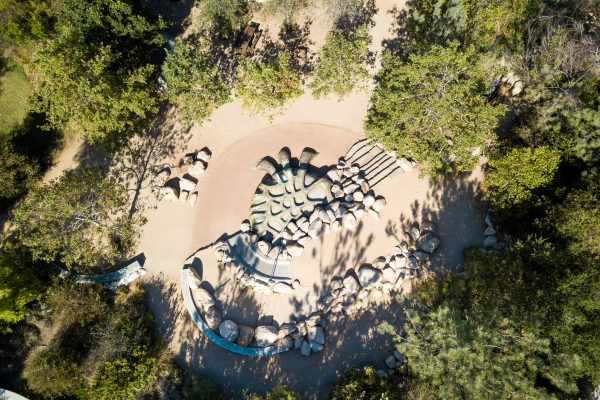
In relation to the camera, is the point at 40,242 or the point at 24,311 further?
the point at 24,311

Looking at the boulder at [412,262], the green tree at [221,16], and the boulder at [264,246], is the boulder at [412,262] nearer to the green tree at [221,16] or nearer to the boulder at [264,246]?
the boulder at [264,246]

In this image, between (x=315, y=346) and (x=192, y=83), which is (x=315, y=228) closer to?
(x=315, y=346)

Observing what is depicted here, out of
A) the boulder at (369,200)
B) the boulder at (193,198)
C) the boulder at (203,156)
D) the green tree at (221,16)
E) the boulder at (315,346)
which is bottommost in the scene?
the boulder at (315,346)

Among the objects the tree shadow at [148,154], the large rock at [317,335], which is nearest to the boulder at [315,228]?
the large rock at [317,335]

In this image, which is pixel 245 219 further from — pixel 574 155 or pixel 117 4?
pixel 574 155

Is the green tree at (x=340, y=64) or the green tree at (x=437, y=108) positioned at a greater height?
the green tree at (x=340, y=64)

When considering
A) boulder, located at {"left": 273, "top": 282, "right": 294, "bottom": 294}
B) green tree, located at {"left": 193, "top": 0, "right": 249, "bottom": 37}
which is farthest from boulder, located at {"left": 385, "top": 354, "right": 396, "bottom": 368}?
green tree, located at {"left": 193, "top": 0, "right": 249, "bottom": 37}

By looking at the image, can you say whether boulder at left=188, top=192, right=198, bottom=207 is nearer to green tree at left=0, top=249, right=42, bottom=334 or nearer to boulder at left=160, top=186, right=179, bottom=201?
boulder at left=160, top=186, right=179, bottom=201

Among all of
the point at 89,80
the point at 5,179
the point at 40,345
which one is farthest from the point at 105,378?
the point at 89,80
